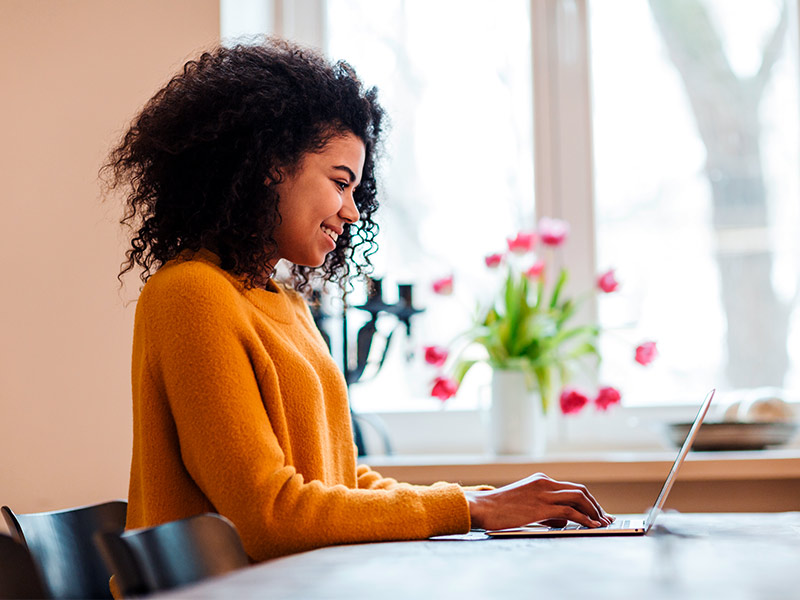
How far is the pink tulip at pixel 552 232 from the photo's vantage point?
2.14 meters

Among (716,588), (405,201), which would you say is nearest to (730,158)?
(405,201)

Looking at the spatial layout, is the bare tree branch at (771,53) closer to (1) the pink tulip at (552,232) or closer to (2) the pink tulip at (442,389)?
(1) the pink tulip at (552,232)

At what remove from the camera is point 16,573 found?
0.81 metres

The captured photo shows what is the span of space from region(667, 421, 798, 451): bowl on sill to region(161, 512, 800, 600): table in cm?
100

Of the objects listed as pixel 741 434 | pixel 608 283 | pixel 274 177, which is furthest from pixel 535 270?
pixel 274 177

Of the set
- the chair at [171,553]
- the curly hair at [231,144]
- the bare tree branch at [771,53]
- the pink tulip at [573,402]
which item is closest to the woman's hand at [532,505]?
the chair at [171,553]

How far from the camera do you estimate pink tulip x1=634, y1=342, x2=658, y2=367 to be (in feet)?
6.84

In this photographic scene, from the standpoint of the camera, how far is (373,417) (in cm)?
224

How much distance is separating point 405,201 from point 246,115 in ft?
4.04

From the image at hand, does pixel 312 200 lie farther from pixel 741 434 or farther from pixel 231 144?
pixel 741 434

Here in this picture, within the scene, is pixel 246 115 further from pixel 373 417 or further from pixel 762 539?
pixel 373 417

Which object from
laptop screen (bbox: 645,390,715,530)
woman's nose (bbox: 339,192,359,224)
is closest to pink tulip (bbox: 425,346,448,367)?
woman's nose (bbox: 339,192,359,224)

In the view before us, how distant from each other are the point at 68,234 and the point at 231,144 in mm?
917

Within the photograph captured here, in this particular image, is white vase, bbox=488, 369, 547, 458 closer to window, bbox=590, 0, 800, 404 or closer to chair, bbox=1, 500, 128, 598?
window, bbox=590, 0, 800, 404
